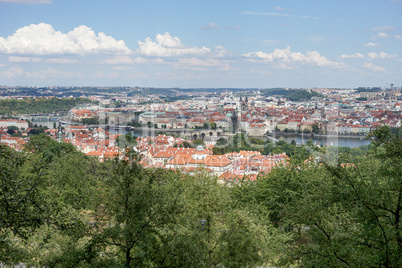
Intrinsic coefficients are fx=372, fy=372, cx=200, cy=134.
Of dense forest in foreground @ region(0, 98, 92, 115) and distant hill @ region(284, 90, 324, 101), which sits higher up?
distant hill @ region(284, 90, 324, 101)

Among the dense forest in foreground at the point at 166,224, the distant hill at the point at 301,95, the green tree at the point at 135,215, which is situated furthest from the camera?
the distant hill at the point at 301,95

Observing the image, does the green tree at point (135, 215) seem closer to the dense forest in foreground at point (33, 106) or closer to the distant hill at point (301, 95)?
the dense forest in foreground at point (33, 106)

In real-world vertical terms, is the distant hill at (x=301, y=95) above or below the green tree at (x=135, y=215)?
above

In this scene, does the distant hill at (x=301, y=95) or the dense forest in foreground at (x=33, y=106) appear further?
the distant hill at (x=301, y=95)

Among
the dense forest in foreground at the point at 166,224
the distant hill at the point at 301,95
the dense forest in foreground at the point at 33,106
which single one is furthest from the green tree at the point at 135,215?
the distant hill at the point at 301,95

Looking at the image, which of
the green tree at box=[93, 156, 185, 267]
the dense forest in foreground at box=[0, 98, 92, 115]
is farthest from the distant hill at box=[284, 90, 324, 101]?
the green tree at box=[93, 156, 185, 267]

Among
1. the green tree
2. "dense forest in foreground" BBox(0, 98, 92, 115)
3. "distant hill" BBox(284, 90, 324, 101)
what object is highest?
"distant hill" BBox(284, 90, 324, 101)

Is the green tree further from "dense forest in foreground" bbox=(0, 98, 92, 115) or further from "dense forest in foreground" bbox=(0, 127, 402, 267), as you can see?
"dense forest in foreground" bbox=(0, 98, 92, 115)

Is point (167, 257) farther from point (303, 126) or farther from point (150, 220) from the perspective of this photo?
point (303, 126)

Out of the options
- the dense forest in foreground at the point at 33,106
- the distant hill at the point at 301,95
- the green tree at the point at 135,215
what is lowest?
the dense forest in foreground at the point at 33,106

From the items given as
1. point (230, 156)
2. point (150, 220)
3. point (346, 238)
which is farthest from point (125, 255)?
point (230, 156)

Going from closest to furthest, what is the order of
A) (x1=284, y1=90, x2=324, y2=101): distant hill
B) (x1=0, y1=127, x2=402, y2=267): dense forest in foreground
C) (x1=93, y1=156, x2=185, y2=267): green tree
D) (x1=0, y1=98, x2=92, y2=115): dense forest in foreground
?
(x1=0, y1=127, x2=402, y2=267): dense forest in foreground, (x1=93, y1=156, x2=185, y2=267): green tree, (x1=0, y1=98, x2=92, y2=115): dense forest in foreground, (x1=284, y1=90, x2=324, y2=101): distant hill
